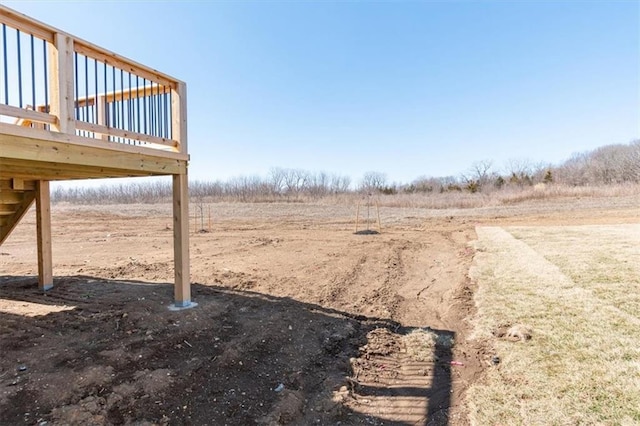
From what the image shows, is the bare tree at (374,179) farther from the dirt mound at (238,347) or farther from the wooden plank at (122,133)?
the wooden plank at (122,133)

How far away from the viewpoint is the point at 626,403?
8.04 ft

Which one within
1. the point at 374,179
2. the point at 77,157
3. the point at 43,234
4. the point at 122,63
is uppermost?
the point at 374,179

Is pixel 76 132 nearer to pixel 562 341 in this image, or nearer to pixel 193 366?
pixel 193 366

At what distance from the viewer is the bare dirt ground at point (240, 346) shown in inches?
96.7

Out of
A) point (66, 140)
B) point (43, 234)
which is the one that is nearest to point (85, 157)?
point (66, 140)

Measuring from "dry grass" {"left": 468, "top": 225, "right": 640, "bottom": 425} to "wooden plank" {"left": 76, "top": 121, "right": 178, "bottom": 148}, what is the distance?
4.25 m

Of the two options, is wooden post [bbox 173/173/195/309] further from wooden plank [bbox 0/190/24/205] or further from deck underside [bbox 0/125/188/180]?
wooden plank [bbox 0/190/24/205]

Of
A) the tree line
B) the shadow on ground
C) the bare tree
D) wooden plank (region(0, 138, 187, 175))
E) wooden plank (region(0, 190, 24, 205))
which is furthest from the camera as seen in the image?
the bare tree

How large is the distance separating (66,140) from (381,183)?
53782mm

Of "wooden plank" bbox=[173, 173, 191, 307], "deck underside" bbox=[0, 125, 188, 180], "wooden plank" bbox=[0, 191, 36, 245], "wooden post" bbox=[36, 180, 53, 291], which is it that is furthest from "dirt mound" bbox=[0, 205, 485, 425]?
"deck underside" bbox=[0, 125, 188, 180]

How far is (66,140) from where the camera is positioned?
295 centimetres

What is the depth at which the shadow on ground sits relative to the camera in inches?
94.2

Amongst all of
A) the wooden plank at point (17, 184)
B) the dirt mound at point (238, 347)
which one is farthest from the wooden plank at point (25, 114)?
the wooden plank at point (17, 184)

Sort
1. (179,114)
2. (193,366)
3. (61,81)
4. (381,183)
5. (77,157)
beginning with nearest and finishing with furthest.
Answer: (61,81) < (193,366) < (77,157) < (179,114) < (381,183)
